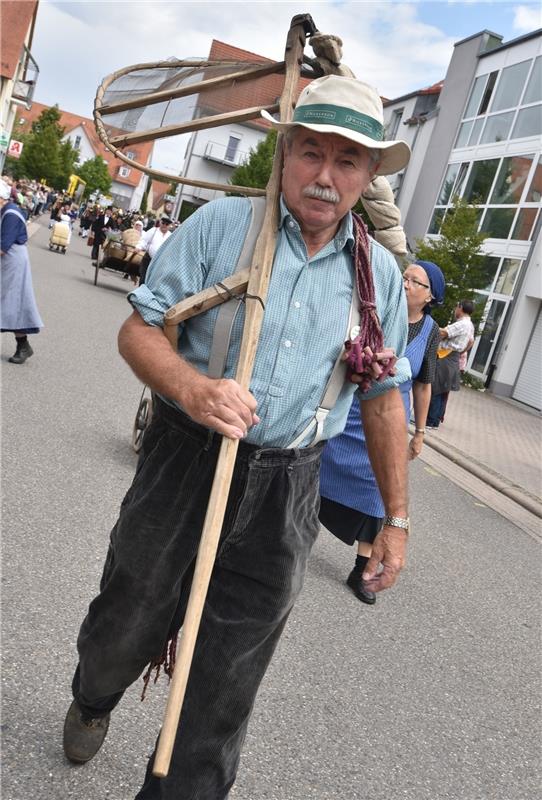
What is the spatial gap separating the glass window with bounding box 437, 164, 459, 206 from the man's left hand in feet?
112

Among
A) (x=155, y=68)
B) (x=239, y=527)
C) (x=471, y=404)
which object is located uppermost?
(x=155, y=68)

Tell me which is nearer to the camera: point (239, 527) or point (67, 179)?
point (239, 527)

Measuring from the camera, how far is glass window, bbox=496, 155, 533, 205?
1139 inches

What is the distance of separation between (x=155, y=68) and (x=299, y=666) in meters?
2.56

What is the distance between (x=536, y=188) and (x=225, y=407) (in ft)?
90.8

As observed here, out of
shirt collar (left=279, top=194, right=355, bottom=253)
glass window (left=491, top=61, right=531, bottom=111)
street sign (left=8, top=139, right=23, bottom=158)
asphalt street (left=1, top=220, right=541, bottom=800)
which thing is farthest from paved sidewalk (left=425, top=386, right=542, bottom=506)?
street sign (left=8, top=139, right=23, bottom=158)

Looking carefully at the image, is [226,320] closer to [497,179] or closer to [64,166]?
[497,179]

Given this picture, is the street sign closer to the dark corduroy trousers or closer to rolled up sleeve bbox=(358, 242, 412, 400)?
rolled up sleeve bbox=(358, 242, 412, 400)

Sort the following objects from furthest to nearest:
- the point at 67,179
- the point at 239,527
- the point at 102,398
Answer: the point at 67,179 < the point at 102,398 < the point at 239,527

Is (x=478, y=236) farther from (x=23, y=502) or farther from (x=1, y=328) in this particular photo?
(x=23, y=502)

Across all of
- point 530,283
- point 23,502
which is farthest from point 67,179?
point 23,502

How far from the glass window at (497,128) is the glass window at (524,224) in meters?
3.98

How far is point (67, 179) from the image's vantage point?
3302 inches

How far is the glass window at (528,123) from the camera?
94.5 feet
